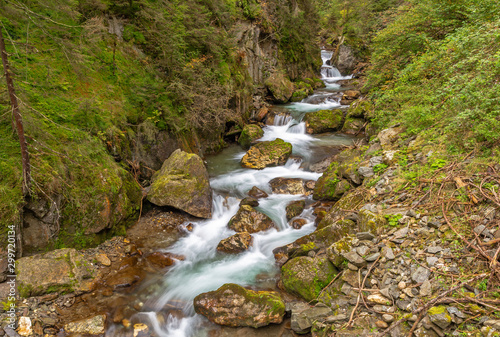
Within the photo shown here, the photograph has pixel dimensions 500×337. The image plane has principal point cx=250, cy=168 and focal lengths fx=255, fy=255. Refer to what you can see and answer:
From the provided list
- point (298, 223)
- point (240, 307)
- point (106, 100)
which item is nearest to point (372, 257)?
point (240, 307)

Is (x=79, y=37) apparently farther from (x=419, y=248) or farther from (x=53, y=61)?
(x=419, y=248)

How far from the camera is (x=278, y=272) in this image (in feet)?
19.8

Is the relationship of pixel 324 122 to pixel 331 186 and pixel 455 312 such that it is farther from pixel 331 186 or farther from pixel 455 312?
pixel 455 312

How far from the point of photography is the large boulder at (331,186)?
7.47m

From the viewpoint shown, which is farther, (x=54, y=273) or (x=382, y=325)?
(x=54, y=273)

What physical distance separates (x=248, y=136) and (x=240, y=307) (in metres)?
9.09

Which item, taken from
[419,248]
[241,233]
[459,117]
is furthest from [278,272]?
[459,117]

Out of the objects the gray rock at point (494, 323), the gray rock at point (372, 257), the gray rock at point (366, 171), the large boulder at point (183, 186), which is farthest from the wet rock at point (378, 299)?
the large boulder at point (183, 186)

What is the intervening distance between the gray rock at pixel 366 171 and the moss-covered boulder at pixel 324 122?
782 centimetres

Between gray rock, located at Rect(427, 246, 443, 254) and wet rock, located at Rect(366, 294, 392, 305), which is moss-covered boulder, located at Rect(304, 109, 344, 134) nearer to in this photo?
gray rock, located at Rect(427, 246, 443, 254)

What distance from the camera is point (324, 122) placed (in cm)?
1392

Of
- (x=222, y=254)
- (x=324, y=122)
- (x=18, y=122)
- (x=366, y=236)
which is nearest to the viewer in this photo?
(x=366, y=236)

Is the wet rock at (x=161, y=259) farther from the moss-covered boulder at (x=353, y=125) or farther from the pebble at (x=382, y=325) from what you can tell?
the moss-covered boulder at (x=353, y=125)

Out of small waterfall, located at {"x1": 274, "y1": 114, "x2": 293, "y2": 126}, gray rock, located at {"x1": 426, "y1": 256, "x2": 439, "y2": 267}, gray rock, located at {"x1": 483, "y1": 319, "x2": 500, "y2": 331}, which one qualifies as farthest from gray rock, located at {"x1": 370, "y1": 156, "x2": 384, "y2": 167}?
small waterfall, located at {"x1": 274, "y1": 114, "x2": 293, "y2": 126}
